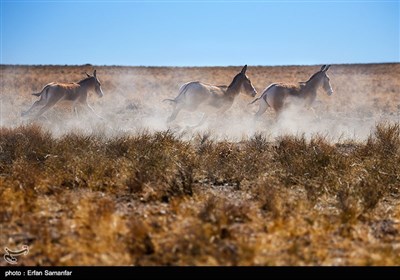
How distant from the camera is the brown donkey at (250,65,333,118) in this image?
15508 millimetres

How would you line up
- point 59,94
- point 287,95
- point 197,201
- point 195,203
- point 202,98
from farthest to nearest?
point 287,95
point 59,94
point 202,98
point 197,201
point 195,203

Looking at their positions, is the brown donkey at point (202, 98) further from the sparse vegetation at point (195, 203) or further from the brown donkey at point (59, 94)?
the sparse vegetation at point (195, 203)

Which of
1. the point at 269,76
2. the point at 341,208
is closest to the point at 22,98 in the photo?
the point at 341,208

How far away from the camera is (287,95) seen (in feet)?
51.3

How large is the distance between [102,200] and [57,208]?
548mm

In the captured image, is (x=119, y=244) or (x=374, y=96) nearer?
(x=119, y=244)

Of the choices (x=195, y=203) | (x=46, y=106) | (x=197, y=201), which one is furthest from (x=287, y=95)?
(x=195, y=203)

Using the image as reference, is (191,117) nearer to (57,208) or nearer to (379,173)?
(379,173)

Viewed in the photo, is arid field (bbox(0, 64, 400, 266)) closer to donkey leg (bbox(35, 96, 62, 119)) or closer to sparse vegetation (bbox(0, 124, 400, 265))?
sparse vegetation (bbox(0, 124, 400, 265))

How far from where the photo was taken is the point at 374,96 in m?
31.6

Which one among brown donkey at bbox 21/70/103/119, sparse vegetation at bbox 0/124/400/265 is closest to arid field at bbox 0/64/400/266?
Result: sparse vegetation at bbox 0/124/400/265

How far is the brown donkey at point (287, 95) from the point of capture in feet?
50.9

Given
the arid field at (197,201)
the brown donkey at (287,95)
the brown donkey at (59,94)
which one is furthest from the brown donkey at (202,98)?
the arid field at (197,201)

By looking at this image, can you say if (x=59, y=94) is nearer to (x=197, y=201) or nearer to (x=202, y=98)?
(x=202, y=98)
